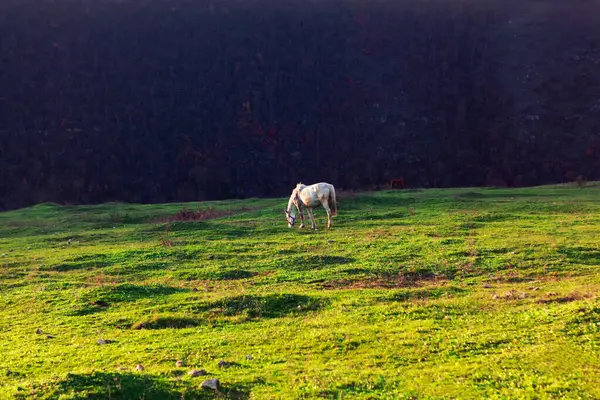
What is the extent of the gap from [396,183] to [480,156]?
30527 millimetres

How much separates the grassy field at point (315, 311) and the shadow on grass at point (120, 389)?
28 millimetres

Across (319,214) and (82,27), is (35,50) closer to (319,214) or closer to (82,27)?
(82,27)

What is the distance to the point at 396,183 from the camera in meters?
59.8

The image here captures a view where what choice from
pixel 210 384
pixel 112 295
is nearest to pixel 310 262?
pixel 112 295

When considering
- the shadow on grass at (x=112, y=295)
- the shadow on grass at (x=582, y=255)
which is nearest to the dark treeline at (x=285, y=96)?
the shadow on grass at (x=582, y=255)

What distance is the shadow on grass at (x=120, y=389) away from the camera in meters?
8.12

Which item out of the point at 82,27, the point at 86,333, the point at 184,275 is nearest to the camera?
the point at 86,333

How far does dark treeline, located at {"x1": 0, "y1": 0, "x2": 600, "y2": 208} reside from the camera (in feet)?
265

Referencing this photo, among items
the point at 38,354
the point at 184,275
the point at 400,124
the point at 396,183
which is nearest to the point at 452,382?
the point at 38,354

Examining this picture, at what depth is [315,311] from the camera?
1393 cm

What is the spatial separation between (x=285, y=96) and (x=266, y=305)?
260ft

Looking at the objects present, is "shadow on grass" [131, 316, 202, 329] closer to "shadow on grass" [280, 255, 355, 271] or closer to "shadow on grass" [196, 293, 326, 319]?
"shadow on grass" [196, 293, 326, 319]

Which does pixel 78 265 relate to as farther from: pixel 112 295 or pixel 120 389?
pixel 120 389

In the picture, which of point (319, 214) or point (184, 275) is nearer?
point (184, 275)
